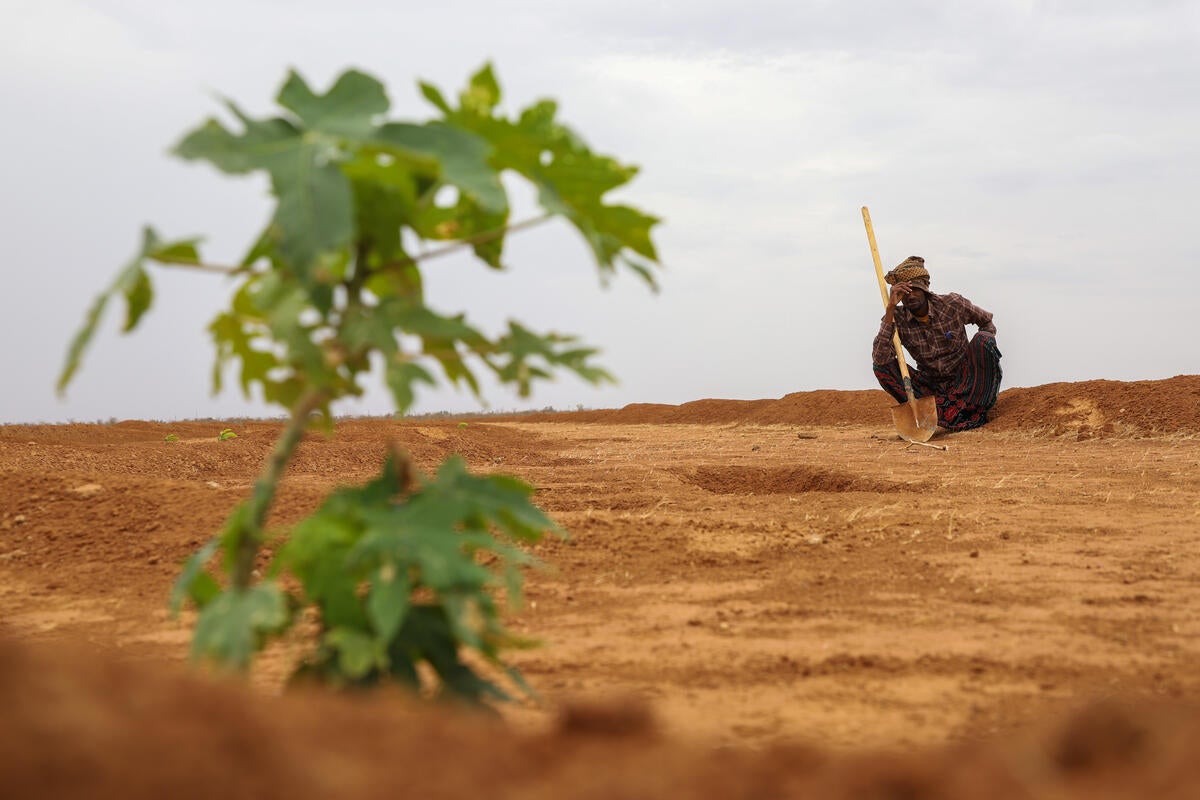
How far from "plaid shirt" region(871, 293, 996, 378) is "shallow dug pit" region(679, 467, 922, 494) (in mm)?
4768

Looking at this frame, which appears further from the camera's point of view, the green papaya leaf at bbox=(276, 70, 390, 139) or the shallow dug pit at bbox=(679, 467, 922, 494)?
the shallow dug pit at bbox=(679, 467, 922, 494)

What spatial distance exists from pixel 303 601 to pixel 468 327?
1.75 ft

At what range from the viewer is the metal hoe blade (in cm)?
1202

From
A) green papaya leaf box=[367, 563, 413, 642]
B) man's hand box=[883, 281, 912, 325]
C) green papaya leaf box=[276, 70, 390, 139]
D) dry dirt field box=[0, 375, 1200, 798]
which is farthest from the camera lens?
man's hand box=[883, 281, 912, 325]

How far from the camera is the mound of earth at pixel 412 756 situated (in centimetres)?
108

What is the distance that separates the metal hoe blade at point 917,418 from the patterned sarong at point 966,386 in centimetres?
60

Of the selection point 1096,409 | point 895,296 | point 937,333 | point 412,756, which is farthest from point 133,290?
point 1096,409

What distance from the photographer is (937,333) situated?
41.1 ft

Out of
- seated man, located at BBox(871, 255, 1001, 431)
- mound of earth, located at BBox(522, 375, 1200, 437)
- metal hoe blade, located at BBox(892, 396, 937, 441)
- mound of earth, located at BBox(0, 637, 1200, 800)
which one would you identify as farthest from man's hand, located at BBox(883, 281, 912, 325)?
mound of earth, located at BBox(0, 637, 1200, 800)

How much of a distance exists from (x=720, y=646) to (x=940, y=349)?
10323 millimetres

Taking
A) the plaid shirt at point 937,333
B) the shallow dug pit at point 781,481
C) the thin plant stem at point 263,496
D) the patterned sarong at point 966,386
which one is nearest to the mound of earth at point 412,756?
the thin plant stem at point 263,496

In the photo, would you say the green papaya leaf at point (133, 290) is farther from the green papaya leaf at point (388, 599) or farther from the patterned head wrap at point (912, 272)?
the patterned head wrap at point (912, 272)

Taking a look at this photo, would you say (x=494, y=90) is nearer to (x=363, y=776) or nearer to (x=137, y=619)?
(x=363, y=776)

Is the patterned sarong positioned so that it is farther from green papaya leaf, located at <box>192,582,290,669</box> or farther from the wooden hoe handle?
green papaya leaf, located at <box>192,582,290,669</box>
